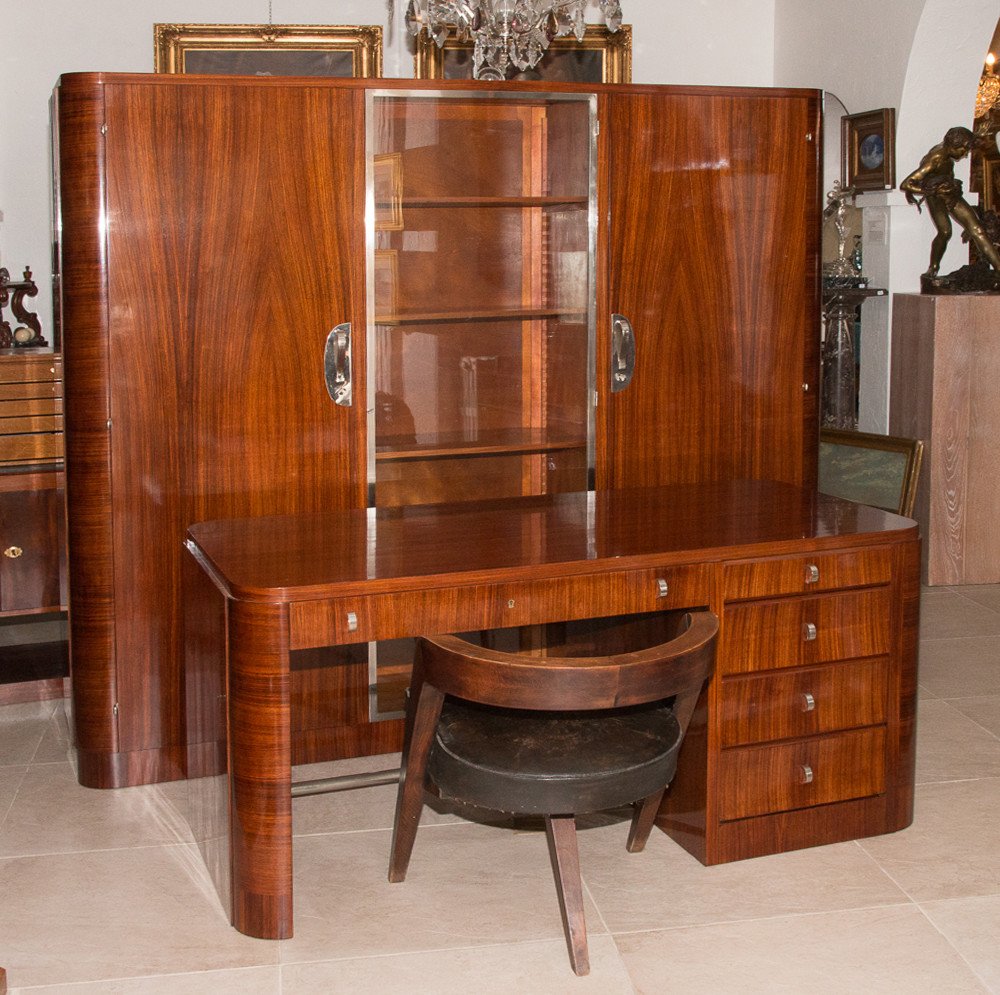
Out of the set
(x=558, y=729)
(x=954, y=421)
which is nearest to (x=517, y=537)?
(x=558, y=729)

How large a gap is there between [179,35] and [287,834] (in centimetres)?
387

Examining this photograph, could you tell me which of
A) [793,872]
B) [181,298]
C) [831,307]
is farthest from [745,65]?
[793,872]

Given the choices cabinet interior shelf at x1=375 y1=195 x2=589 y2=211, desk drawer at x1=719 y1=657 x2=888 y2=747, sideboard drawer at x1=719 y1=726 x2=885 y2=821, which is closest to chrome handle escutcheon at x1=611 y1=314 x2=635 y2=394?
cabinet interior shelf at x1=375 y1=195 x2=589 y2=211

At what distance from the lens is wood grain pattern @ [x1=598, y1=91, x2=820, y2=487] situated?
392cm

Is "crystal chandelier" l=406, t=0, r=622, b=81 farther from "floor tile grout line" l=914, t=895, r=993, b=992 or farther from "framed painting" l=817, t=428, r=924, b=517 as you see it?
"floor tile grout line" l=914, t=895, r=993, b=992

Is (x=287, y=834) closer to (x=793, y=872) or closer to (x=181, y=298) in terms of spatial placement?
(x=793, y=872)

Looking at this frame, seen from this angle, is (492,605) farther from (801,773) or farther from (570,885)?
(801,773)

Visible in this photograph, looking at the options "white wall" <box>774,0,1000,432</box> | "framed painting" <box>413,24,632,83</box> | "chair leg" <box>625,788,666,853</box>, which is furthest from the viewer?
"framed painting" <box>413,24,632,83</box>

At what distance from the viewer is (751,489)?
3793 mm

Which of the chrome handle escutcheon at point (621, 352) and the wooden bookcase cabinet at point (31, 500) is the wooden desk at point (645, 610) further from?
the wooden bookcase cabinet at point (31, 500)

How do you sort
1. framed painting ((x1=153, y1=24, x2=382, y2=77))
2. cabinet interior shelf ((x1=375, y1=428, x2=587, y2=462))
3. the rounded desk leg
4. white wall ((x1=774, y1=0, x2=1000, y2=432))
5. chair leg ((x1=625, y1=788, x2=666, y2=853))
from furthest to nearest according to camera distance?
white wall ((x1=774, y1=0, x2=1000, y2=432)), framed painting ((x1=153, y1=24, x2=382, y2=77)), cabinet interior shelf ((x1=375, y1=428, x2=587, y2=462)), chair leg ((x1=625, y1=788, x2=666, y2=853)), the rounded desk leg

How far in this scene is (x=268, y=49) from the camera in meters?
5.73

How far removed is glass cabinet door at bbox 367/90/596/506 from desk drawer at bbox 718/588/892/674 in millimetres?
971

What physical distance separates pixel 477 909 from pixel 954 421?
11.7 feet
